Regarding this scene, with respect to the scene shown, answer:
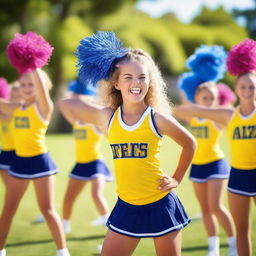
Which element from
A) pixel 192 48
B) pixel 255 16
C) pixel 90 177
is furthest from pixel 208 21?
pixel 90 177

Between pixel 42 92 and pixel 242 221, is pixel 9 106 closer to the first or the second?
pixel 42 92

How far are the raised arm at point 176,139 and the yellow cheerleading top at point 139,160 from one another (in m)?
0.06

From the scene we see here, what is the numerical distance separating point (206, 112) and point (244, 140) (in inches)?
16.6

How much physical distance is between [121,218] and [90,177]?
2.84 meters

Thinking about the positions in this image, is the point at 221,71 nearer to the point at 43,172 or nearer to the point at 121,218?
the point at 43,172

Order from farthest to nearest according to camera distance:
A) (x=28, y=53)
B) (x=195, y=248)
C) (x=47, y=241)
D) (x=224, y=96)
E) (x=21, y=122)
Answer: (x=224, y=96)
(x=47, y=241)
(x=195, y=248)
(x=21, y=122)
(x=28, y=53)

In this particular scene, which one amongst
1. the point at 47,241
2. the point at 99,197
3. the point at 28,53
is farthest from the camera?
the point at 99,197

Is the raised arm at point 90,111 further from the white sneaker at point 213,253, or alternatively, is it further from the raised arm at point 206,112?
the white sneaker at point 213,253

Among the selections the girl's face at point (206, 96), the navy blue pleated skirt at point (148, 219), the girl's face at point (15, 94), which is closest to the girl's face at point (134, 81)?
the navy blue pleated skirt at point (148, 219)

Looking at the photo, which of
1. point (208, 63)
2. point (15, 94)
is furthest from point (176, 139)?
point (15, 94)

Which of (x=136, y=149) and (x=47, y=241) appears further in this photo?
(x=47, y=241)

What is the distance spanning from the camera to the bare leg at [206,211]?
5.21 meters

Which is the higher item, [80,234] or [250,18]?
[250,18]

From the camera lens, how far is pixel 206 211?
536 cm
